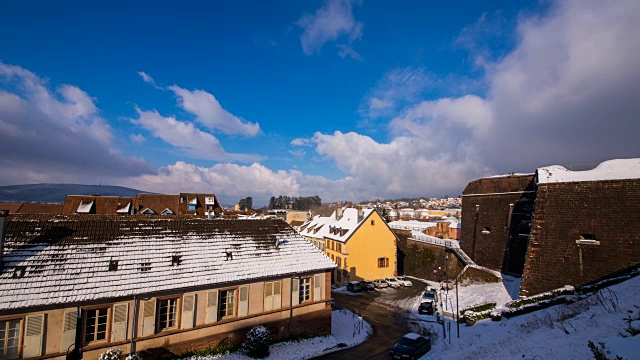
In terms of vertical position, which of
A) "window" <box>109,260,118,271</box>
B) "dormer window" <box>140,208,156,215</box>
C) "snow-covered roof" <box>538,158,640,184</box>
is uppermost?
"snow-covered roof" <box>538,158,640,184</box>

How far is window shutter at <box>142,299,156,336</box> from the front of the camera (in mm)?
15281

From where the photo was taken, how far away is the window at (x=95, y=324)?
14172 millimetres

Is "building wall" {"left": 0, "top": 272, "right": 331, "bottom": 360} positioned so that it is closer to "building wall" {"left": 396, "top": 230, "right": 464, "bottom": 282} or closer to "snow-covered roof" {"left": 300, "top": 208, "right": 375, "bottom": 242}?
"snow-covered roof" {"left": 300, "top": 208, "right": 375, "bottom": 242}

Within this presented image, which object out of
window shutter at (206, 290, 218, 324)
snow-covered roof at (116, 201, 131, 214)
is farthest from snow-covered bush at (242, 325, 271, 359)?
snow-covered roof at (116, 201, 131, 214)

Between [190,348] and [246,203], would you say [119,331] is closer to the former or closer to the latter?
[190,348]

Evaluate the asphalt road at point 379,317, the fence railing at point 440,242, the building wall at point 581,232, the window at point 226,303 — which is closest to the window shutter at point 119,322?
the window at point 226,303

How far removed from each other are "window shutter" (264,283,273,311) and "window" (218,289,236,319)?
184cm

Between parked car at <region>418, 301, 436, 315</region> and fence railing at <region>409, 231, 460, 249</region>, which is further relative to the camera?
fence railing at <region>409, 231, 460, 249</region>

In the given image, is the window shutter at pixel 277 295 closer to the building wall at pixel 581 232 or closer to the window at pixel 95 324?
the window at pixel 95 324

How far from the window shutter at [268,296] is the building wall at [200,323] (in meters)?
0.21

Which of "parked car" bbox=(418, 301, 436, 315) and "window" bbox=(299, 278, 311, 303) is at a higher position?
"window" bbox=(299, 278, 311, 303)

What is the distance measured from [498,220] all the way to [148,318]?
3105cm

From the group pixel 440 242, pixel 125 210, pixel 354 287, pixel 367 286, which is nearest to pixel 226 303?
pixel 354 287

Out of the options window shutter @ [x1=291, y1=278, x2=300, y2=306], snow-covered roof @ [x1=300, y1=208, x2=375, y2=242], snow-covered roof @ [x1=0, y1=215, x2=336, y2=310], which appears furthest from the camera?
snow-covered roof @ [x1=300, y1=208, x2=375, y2=242]
